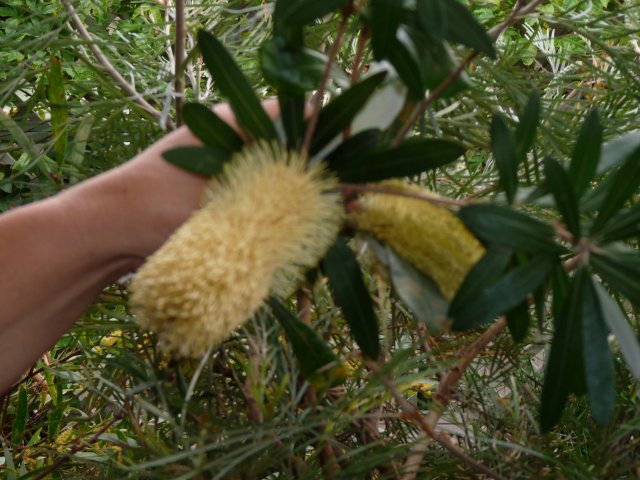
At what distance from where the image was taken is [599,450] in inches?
18.3

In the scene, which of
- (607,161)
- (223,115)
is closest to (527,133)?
(607,161)

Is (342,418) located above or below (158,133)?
below

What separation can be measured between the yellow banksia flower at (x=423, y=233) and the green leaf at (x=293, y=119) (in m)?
0.04

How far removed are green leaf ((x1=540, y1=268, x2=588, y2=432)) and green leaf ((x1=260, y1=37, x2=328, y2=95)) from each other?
137 millimetres

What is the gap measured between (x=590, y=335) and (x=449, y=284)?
62 millimetres

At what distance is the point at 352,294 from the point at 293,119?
85mm

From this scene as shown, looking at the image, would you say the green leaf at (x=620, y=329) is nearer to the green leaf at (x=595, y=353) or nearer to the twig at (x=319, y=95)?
the green leaf at (x=595, y=353)

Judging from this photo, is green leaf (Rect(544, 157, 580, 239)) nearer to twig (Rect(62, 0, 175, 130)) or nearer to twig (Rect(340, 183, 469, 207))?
twig (Rect(340, 183, 469, 207))

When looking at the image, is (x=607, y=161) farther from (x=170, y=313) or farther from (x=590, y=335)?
(x=170, y=313)

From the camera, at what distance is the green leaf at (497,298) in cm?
31

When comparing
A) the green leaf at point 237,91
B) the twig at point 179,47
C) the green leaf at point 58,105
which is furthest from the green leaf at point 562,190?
the green leaf at point 58,105

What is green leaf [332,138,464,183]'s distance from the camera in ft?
1.09

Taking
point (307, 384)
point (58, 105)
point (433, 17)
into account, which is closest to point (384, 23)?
point (433, 17)

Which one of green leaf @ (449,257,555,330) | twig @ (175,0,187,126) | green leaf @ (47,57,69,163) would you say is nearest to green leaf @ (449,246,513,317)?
green leaf @ (449,257,555,330)
